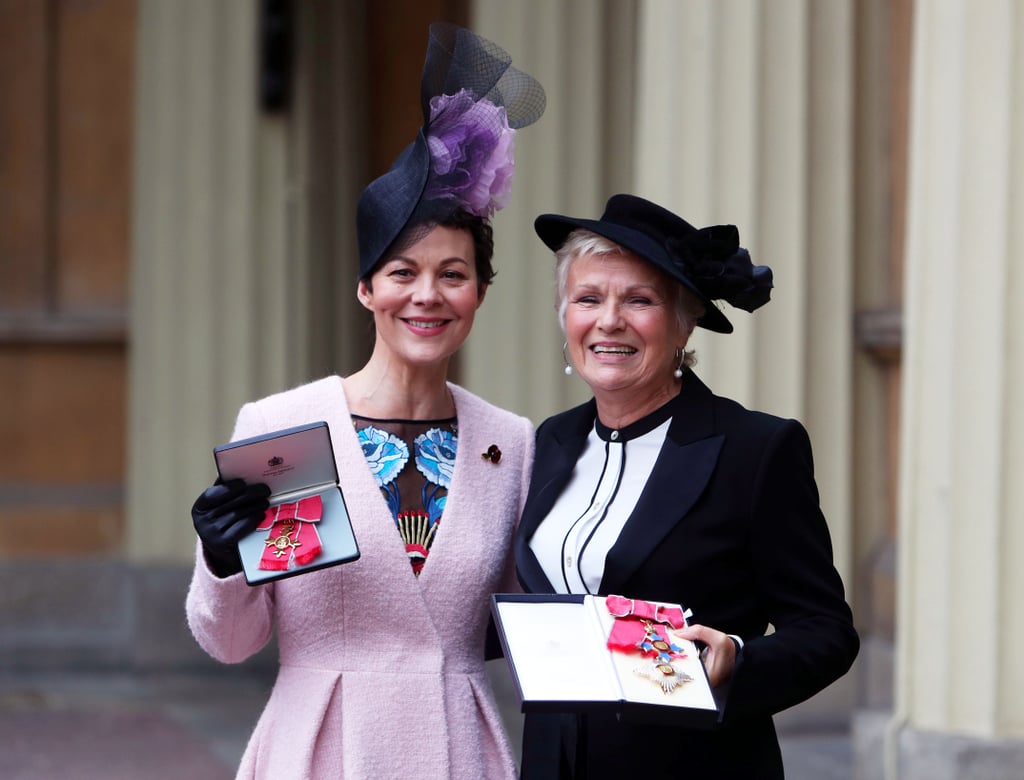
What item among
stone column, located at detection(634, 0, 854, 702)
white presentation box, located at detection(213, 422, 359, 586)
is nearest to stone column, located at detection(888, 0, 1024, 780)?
stone column, located at detection(634, 0, 854, 702)

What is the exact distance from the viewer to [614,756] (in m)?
2.73

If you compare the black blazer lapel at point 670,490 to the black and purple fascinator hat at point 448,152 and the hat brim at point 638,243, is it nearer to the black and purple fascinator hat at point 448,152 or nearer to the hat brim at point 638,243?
the hat brim at point 638,243

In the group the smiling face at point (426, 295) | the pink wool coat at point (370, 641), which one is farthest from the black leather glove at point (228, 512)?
the smiling face at point (426, 295)

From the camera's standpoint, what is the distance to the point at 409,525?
2.96 m

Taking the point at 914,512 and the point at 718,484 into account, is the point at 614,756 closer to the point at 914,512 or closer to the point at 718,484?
the point at 718,484

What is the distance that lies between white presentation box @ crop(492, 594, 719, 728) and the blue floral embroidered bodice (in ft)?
1.46

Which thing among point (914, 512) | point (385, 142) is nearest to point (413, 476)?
point (914, 512)

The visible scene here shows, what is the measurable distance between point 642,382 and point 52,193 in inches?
284

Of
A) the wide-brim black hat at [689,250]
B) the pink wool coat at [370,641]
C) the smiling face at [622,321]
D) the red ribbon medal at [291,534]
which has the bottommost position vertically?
the pink wool coat at [370,641]

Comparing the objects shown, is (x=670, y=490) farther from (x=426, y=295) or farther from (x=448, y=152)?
(x=448, y=152)

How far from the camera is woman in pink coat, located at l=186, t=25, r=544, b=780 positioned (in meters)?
2.87

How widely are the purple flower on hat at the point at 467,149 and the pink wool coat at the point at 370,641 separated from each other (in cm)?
45

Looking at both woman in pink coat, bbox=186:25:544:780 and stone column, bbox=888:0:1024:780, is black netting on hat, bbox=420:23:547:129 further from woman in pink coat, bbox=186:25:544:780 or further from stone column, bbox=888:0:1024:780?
stone column, bbox=888:0:1024:780

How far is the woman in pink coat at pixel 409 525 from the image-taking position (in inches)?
113
